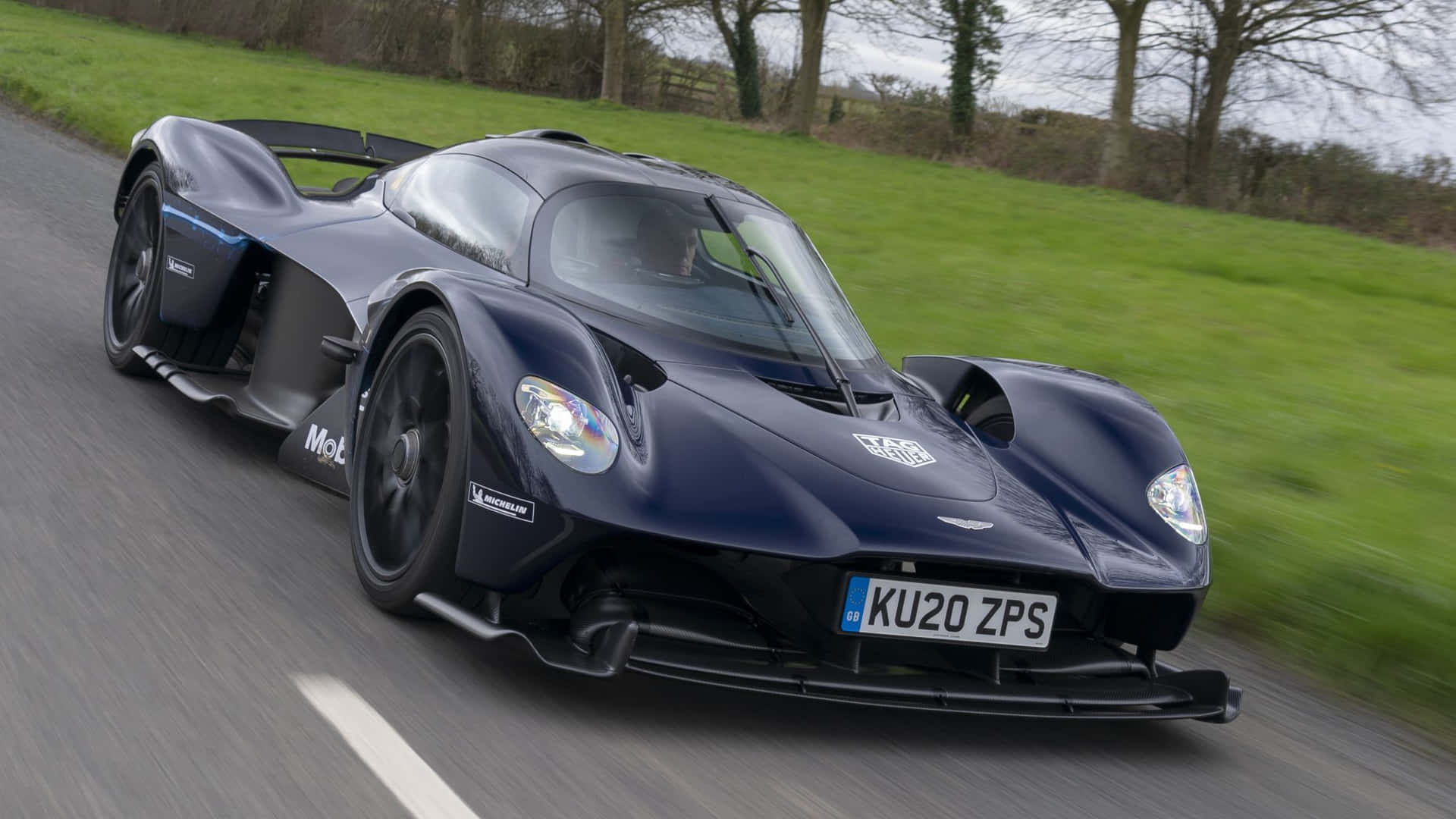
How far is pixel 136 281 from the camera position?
5793 millimetres

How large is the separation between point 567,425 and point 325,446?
1.22 m

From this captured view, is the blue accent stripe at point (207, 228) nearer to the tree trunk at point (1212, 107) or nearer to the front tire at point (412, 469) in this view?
the front tire at point (412, 469)

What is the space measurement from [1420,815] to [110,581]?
3171mm

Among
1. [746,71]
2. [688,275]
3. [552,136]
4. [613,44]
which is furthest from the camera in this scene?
[746,71]

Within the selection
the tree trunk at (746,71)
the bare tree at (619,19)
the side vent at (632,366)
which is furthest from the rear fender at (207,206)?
the tree trunk at (746,71)

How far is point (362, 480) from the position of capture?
3.85 metres

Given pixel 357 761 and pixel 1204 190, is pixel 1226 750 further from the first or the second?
pixel 1204 190

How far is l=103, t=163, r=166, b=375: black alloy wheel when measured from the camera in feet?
18.1

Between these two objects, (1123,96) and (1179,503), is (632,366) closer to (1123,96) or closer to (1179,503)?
(1179,503)

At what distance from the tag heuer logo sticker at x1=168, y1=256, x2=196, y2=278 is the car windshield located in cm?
170

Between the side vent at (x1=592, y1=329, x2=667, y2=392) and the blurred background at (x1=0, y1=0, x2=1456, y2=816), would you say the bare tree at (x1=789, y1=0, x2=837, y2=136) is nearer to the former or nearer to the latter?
the blurred background at (x1=0, y1=0, x2=1456, y2=816)

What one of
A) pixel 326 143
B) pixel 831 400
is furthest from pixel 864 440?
pixel 326 143

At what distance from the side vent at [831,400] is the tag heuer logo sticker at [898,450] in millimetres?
177

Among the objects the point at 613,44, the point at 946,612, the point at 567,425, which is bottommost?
the point at 946,612
